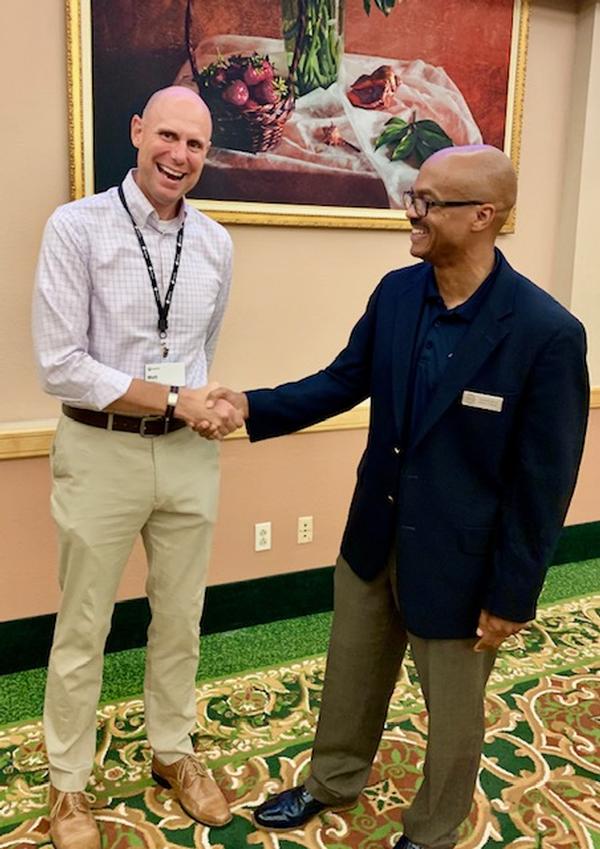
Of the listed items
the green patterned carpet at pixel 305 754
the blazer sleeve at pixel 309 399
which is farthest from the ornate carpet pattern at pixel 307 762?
the blazer sleeve at pixel 309 399

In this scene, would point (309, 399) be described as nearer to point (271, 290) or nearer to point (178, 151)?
point (178, 151)

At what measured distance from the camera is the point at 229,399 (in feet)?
6.59

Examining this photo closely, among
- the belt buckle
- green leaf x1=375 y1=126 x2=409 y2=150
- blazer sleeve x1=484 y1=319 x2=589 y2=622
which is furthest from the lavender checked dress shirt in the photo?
green leaf x1=375 y1=126 x2=409 y2=150

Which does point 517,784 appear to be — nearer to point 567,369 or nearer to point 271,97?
point 567,369

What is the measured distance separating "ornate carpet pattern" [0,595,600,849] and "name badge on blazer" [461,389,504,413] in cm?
124

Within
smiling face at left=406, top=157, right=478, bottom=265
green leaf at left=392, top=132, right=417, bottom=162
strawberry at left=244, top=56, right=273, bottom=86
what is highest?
strawberry at left=244, top=56, right=273, bottom=86

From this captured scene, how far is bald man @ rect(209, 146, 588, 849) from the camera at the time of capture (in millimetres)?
1596

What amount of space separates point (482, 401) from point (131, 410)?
0.84 metres

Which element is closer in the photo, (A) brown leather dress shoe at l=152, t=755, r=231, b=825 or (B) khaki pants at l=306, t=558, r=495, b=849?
(B) khaki pants at l=306, t=558, r=495, b=849

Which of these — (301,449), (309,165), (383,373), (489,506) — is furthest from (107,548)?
(309,165)

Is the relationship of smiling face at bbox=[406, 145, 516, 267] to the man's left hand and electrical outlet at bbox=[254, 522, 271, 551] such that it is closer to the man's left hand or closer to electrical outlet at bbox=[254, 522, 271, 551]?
the man's left hand

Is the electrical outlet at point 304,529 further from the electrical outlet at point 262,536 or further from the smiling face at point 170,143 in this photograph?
the smiling face at point 170,143

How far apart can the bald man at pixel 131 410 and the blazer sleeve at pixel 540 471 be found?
76 centimetres

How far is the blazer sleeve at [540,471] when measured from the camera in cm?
158
